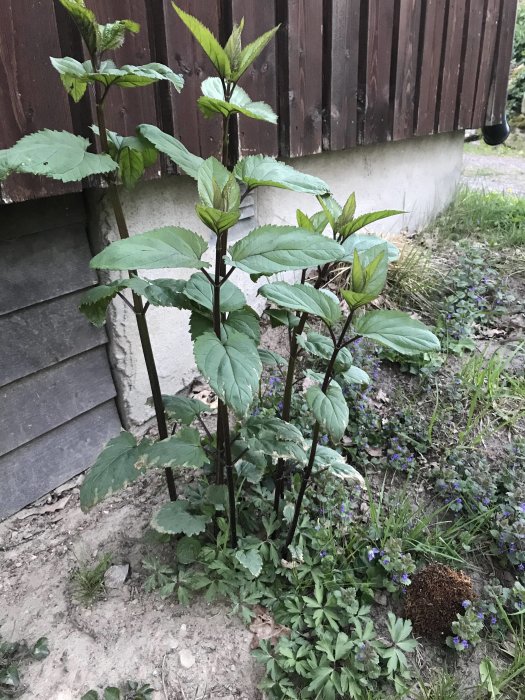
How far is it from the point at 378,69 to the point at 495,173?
482 cm

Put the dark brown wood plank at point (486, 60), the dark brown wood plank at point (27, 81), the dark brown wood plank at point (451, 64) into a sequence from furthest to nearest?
the dark brown wood plank at point (486, 60) → the dark brown wood plank at point (451, 64) → the dark brown wood plank at point (27, 81)

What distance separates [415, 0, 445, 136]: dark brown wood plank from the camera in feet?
12.0

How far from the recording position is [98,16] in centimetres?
174

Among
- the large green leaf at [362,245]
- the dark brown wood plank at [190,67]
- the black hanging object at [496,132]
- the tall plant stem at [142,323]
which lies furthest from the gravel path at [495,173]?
the tall plant stem at [142,323]

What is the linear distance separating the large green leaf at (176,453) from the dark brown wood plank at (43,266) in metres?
0.79

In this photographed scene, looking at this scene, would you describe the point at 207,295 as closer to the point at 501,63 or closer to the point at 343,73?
the point at 343,73

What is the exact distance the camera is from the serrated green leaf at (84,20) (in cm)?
109

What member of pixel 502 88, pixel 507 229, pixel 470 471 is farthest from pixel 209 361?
pixel 502 88

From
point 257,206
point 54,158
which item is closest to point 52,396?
point 54,158

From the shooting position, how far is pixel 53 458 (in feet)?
6.91

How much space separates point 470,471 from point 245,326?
137cm

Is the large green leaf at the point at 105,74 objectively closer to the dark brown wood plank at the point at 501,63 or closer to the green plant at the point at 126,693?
the green plant at the point at 126,693

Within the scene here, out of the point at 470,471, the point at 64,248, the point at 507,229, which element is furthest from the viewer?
the point at 507,229

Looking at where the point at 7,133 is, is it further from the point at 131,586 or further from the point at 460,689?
the point at 460,689
